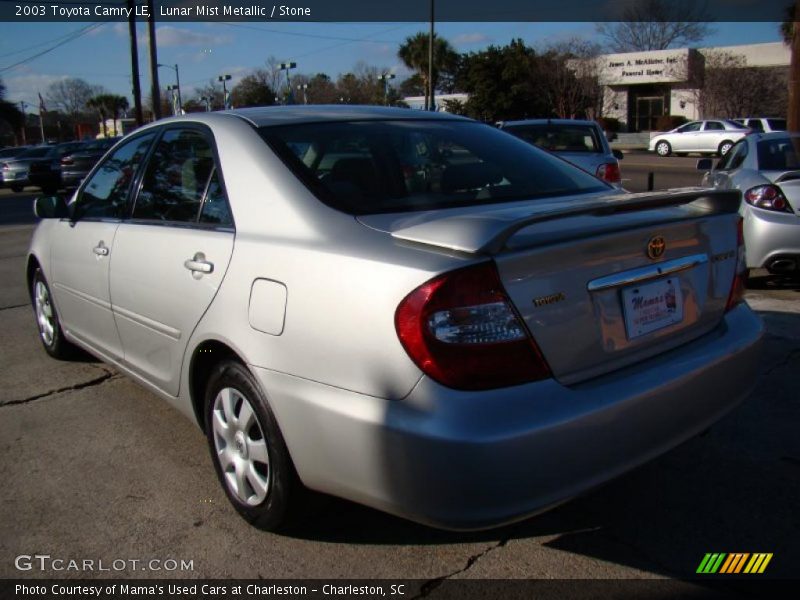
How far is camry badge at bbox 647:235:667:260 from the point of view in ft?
8.37

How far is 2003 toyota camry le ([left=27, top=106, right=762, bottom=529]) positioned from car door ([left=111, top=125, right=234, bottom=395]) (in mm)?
14

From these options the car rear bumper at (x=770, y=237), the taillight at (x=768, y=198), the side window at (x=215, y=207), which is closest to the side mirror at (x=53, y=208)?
the side window at (x=215, y=207)

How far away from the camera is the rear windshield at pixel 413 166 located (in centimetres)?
289

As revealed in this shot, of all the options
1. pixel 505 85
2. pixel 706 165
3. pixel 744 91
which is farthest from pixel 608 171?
pixel 505 85

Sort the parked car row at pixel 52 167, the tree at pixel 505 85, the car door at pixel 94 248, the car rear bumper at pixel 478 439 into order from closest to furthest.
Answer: the car rear bumper at pixel 478 439 → the car door at pixel 94 248 → the parked car row at pixel 52 167 → the tree at pixel 505 85

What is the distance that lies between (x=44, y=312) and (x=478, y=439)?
415 centimetres

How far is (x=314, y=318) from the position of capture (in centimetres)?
241

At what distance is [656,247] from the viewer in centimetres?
257

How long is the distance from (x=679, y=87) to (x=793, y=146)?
1657 inches

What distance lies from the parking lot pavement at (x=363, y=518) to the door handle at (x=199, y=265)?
1003 mm

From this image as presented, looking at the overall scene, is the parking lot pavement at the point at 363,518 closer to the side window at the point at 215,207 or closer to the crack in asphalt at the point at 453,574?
the crack in asphalt at the point at 453,574

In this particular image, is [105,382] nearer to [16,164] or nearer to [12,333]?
[12,333]

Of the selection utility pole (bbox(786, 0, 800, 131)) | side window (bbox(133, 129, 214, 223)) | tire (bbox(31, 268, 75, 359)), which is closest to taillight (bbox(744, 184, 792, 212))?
side window (bbox(133, 129, 214, 223))

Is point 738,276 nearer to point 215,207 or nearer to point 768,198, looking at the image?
point 215,207
